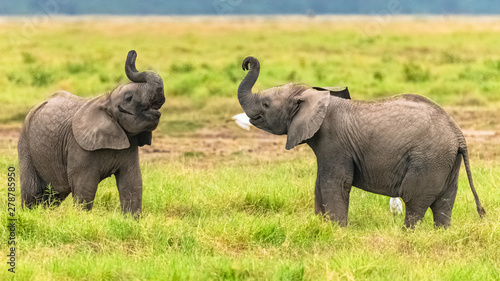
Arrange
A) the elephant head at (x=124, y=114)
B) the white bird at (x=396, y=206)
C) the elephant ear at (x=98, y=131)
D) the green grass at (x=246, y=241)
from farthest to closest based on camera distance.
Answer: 1. the white bird at (x=396, y=206)
2. the elephant ear at (x=98, y=131)
3. the elephant head at (x=124, y=114)
4. the green grass at (x=246, y=241)

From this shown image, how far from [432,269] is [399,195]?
4.13ft

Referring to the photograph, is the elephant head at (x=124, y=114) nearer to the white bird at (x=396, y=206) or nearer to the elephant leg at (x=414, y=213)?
the elephant leg at (x=414, y=213)

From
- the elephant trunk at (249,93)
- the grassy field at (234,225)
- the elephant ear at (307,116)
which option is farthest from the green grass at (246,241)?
the elephant trunk at (249,93)

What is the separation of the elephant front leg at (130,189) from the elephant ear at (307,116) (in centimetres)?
136

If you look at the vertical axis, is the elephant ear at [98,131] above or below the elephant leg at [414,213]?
above

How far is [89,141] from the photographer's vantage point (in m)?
6.96

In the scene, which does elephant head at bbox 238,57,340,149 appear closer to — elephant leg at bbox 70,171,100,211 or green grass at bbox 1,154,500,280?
green grass at bbox 1,154,500,280

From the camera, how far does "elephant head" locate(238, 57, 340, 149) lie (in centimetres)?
709

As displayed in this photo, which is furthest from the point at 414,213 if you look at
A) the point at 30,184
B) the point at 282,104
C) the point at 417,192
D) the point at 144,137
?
the point at 30,184

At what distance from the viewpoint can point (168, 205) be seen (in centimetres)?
789

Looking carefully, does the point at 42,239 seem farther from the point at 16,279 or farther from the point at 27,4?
the point at 27,4

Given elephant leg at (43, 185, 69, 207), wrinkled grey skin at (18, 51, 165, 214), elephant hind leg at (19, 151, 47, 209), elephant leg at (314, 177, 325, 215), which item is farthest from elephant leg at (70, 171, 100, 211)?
elephant leg at (314, 177, 325, 215)

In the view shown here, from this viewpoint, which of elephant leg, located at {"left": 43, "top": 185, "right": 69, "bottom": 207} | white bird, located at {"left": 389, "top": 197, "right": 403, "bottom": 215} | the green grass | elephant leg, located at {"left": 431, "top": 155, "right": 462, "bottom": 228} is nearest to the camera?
the green grass

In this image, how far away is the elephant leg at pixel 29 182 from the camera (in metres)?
7.50
